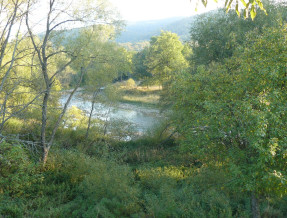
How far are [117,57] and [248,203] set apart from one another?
27.5ft

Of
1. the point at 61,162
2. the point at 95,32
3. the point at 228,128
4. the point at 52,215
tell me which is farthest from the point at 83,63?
the point at 228,128

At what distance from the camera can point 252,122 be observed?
5051mm

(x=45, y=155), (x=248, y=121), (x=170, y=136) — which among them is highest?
(x=248, y=121)

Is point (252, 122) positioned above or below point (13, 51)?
below

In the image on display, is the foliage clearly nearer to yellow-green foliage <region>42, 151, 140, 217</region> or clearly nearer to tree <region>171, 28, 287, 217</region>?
tree <region>171, 28, 287, 217</region>

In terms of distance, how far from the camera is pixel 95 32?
11.3 m

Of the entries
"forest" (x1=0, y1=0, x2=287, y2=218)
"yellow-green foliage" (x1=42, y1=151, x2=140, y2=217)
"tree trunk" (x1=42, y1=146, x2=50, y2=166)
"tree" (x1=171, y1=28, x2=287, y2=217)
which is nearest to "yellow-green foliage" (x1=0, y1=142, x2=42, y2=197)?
"forest" (x1=0, y1=0, x2=287, y2=218)

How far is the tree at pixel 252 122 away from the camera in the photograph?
4805 mm

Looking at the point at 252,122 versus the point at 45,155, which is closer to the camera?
the point at 252,122

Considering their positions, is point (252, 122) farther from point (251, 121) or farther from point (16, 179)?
point (16, 179)

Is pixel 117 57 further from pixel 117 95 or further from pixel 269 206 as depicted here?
pixel 269 206

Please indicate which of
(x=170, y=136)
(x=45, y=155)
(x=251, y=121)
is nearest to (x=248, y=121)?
(x=251, y=121)

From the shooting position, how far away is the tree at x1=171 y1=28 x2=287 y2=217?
4805 mm

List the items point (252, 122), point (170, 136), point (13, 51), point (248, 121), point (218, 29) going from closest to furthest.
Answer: point (252, 122)
point (248, 121)
point (13, 51)
point (218, 29)
point (170, 136)
